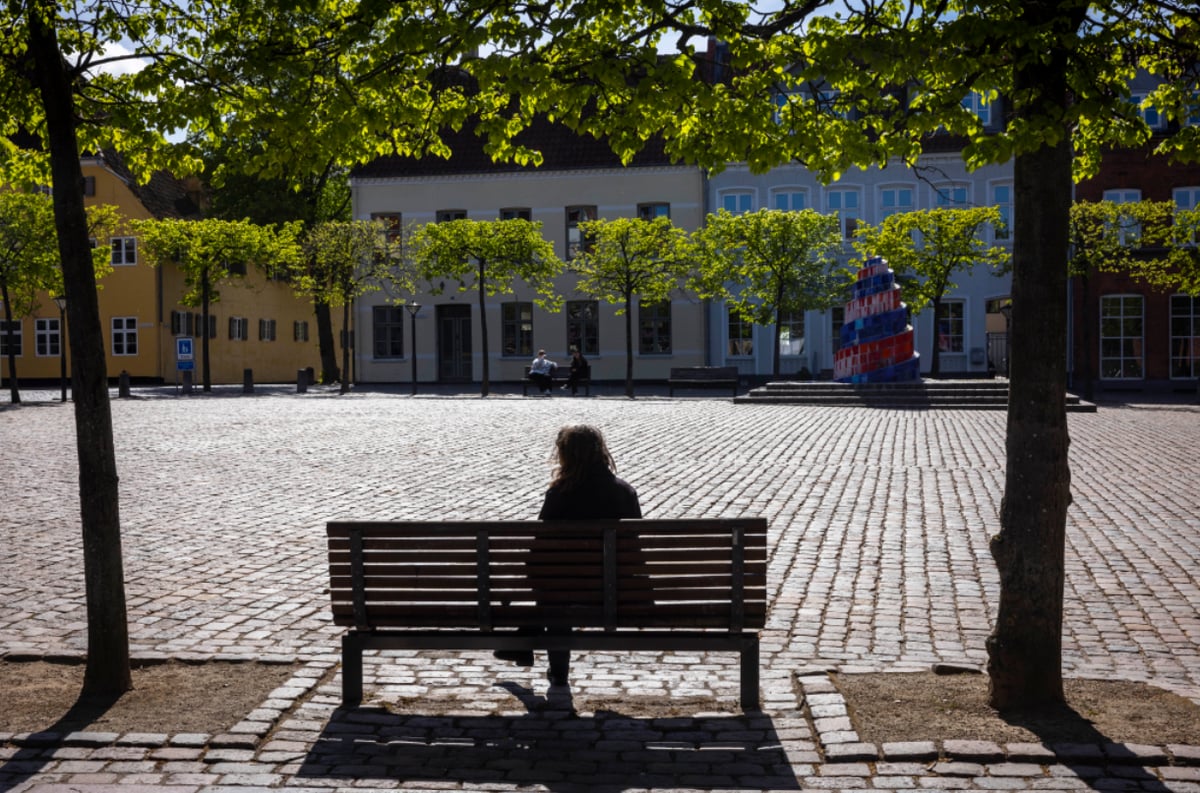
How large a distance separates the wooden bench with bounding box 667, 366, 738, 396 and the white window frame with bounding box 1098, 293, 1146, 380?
44.8 ft

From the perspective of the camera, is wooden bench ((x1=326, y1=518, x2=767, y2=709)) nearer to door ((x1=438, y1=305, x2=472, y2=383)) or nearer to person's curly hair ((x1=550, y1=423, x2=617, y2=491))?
person's curly hair ((x1=550, y1=423, x2=617, y2=491))

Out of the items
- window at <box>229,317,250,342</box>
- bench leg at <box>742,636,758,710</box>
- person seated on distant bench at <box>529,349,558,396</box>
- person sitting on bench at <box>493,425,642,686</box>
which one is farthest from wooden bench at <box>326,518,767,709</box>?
window at <box>229,317,250,342</box>

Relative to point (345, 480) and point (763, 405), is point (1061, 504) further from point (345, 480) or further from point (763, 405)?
point (763, 405)

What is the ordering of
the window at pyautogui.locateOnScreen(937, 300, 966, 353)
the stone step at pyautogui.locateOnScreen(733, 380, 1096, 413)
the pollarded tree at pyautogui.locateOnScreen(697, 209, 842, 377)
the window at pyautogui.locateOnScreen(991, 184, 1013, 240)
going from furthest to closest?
the window at pyautogui.locateOnScreen(937, 300, 966, 353) < the window at pyautogui.locateOnScreen(991, 184, 1013, 240) < the pollarded tree at pyautogui.locateOnScreen(697, 209, 842, 377) < the stone step at pyautogui.locateOnScreen(733, 380, 1096, 413)

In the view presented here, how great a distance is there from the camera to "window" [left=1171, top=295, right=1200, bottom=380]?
4338 centimetres

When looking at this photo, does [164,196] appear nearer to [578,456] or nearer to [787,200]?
[787,200]

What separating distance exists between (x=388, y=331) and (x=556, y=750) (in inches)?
1974

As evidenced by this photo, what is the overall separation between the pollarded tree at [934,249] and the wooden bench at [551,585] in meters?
37.6

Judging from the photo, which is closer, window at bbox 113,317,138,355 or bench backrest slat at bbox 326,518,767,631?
bench backrest slat at bbox 326,518,767,631

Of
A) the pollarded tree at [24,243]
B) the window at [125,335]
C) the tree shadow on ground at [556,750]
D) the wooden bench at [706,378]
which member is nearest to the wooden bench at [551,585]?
the tree shadow on ground at [556,750]

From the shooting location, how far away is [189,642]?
6.88 meters

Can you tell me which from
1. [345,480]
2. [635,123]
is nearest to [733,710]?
[635,123]

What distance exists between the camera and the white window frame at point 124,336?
55.7 m

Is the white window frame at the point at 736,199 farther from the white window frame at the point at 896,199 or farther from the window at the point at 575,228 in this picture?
the window at the point at 575,228
